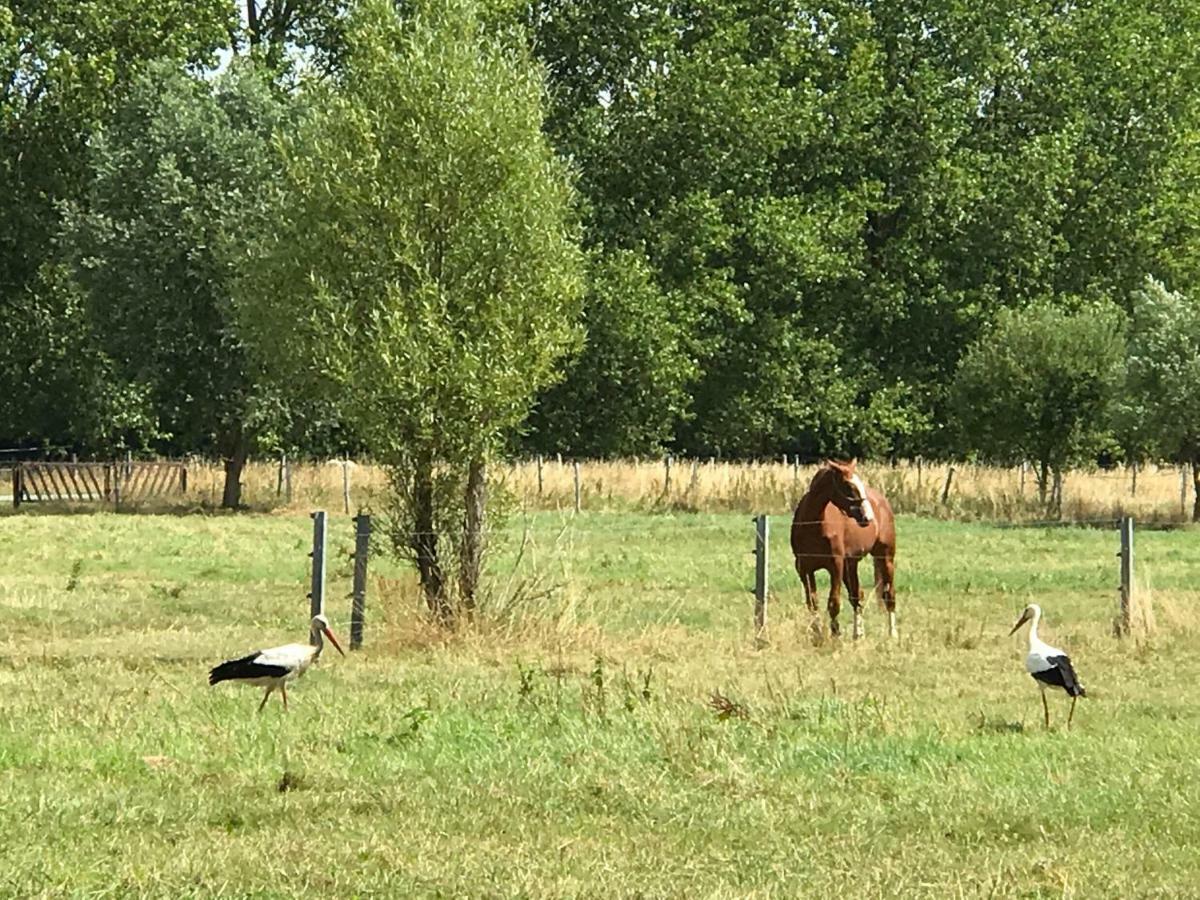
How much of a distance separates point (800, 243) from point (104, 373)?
21.8 meters

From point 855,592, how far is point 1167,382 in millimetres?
27405

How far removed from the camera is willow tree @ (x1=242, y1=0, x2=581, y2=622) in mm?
20062

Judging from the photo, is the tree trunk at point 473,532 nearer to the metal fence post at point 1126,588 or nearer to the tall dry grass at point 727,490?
the metal fence post at point 1126,588

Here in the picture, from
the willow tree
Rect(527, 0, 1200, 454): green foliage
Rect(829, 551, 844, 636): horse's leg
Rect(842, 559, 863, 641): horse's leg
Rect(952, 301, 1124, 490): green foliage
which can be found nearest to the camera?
the willow tree

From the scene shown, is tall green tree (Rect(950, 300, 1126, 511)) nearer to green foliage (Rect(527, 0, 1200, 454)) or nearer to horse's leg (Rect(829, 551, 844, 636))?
green foliage (Rect(527, 0, 1200, 454))

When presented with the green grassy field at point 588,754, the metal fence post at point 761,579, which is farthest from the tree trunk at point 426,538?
the metal fence post at point 761,579

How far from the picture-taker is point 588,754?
40.8 feet

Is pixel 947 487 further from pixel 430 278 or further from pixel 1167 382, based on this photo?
pixel 430 278

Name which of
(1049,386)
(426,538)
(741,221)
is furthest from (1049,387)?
(426,538)

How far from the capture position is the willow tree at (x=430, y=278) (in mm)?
20062

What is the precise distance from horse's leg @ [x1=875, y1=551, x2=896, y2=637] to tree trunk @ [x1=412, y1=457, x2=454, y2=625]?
5.28m

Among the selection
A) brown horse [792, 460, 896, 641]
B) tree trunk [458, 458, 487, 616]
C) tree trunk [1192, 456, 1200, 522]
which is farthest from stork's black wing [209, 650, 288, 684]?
tree trunk [1192, 456, 1200, 522]

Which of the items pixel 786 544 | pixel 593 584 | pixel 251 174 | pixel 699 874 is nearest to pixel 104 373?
pixel 251 174

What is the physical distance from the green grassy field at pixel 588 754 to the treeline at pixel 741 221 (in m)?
24.8
